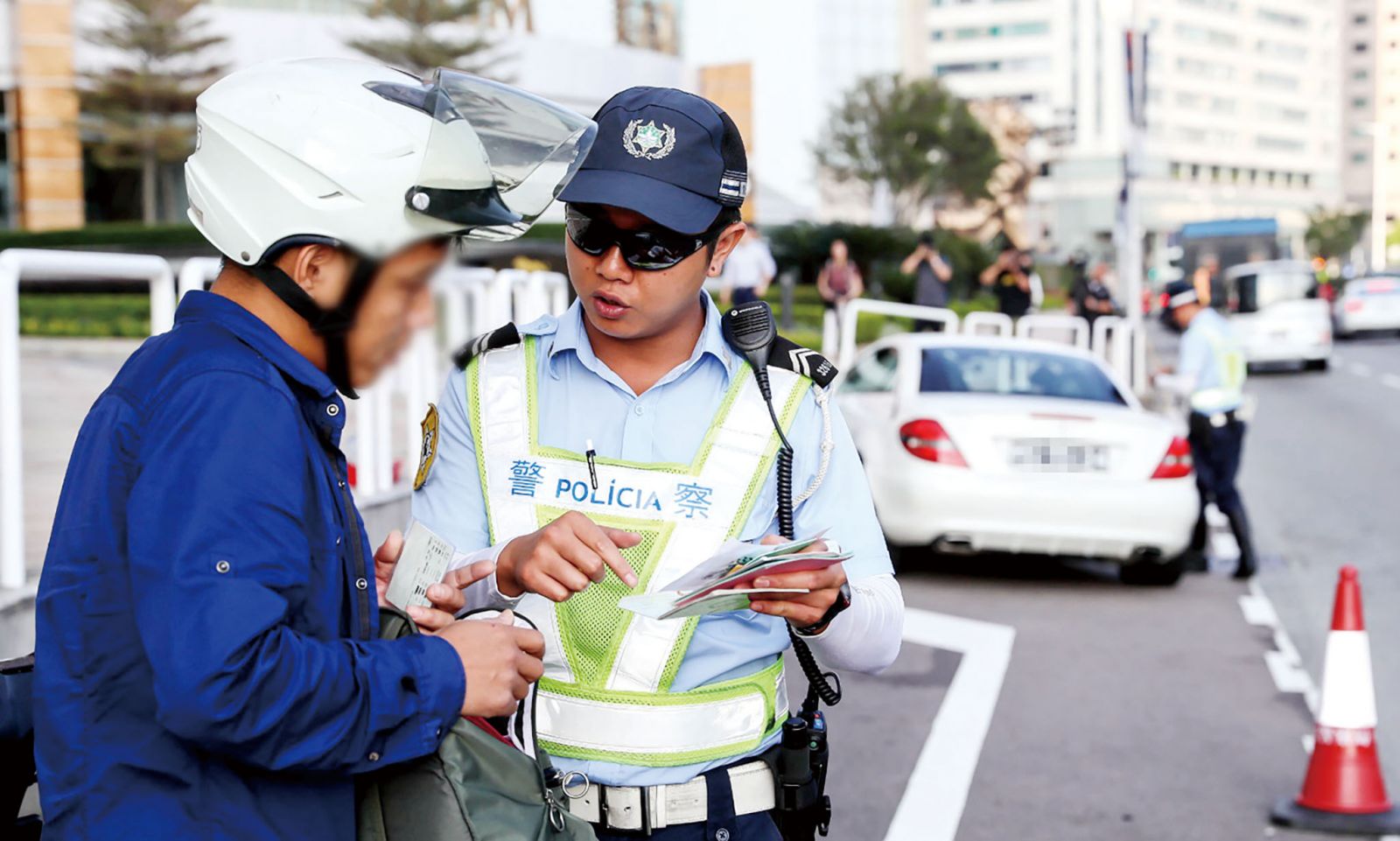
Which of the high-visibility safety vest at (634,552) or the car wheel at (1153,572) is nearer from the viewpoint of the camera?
the high-visibility safety vest at (634,552)

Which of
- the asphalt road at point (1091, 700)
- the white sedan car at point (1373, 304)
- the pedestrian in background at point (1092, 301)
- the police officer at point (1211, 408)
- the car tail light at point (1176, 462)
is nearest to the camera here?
the asphalt road at point (1091, 700)

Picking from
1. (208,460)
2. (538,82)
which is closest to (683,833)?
(208,460)

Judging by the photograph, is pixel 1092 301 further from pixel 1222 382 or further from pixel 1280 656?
pixel 1280 656

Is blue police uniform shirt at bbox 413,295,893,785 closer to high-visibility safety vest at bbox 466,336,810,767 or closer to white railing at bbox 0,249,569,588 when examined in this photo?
high-visibility safety vest at bbox 466,336,810,767

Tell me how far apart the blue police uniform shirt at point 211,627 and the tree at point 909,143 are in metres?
65.6

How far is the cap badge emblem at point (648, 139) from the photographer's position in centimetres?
241

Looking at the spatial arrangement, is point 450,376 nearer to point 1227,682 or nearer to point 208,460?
point 208,460

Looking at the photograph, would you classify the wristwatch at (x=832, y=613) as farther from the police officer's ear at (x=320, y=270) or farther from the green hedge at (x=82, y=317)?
the green hedge at (x=82, y=317)

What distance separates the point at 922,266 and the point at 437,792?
18.0 meters

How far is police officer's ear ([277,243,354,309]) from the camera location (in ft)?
5.73

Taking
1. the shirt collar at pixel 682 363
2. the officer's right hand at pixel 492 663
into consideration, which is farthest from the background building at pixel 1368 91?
the officer's right hand at pixel 492 663

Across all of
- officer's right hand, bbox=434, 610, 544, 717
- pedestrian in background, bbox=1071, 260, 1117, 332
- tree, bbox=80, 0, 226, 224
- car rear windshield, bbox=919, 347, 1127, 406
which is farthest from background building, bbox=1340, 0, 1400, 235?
officer's right hand, bbox=434, 610, 544, 717

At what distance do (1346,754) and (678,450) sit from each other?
139 inches

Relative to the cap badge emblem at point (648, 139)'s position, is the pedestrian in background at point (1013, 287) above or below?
above
